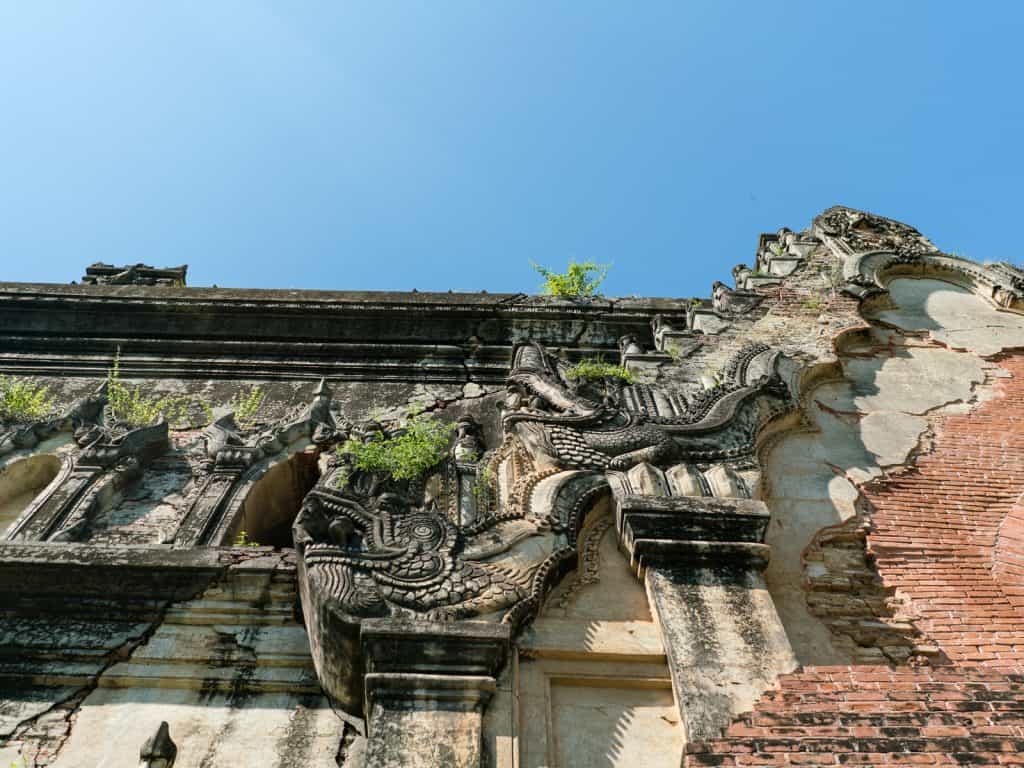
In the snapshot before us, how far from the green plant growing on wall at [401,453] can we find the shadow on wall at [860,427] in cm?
258

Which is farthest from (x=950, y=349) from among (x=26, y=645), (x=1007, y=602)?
(x=26, y=645)

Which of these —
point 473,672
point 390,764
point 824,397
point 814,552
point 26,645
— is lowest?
point 390,764

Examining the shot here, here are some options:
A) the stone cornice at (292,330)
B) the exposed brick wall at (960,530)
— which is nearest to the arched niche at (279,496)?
the stone cornice at (292,330)

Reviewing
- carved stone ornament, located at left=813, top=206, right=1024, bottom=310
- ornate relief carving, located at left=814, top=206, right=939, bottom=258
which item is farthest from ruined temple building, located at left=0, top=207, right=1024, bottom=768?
ornate relief carving, located at left=814, top=206, right=939, bottom=258

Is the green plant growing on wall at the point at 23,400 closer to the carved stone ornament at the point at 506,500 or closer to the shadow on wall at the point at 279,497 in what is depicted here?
the shadow on wall at the point at 279,497

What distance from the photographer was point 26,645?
5.20m

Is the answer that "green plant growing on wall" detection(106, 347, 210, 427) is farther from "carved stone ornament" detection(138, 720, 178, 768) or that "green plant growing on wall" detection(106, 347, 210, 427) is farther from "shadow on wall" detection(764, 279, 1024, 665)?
"shadow on wall" detection(764, 279, 1024, 665)

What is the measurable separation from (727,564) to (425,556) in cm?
176

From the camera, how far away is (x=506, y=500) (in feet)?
19.2

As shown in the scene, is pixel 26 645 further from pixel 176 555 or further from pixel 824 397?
pixel 824 397

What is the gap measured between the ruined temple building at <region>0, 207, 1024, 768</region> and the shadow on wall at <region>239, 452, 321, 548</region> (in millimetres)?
30

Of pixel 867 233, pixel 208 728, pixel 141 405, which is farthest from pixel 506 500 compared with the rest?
pixel 867 233

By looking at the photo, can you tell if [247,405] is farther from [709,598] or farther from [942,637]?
[942,637]

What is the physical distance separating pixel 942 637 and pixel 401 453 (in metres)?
3.95
